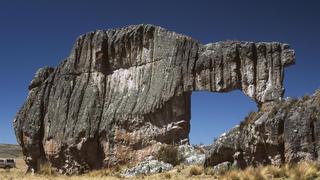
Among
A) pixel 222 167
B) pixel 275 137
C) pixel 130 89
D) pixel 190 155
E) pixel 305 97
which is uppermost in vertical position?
pixel 130 89

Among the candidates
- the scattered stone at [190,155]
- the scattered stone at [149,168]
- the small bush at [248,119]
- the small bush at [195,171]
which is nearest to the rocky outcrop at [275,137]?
the small bush at [248,119]

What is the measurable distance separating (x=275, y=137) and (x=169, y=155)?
37.2 ft

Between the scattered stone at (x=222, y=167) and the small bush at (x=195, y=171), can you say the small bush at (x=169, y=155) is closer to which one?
the small bush at (x=195, y=171)

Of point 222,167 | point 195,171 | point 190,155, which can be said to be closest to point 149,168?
point 190,155

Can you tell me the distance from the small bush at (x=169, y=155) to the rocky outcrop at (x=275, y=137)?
5543 millimetres

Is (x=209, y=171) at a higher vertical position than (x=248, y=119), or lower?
lower

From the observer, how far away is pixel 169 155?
3956 cm

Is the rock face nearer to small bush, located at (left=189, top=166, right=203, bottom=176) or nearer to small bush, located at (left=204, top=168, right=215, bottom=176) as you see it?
small bush, located at (left=204, top=168, right=215, bottom=176)

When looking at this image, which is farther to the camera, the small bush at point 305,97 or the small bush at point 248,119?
the small bush at point 248,119

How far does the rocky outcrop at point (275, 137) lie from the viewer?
94.6 ft

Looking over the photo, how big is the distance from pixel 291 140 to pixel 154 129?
1521cm

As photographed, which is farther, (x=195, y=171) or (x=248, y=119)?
(x=248, y=119)

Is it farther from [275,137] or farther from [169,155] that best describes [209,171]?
[169,155]

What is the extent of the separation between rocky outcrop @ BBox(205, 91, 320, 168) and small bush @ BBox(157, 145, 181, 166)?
5543 mm
